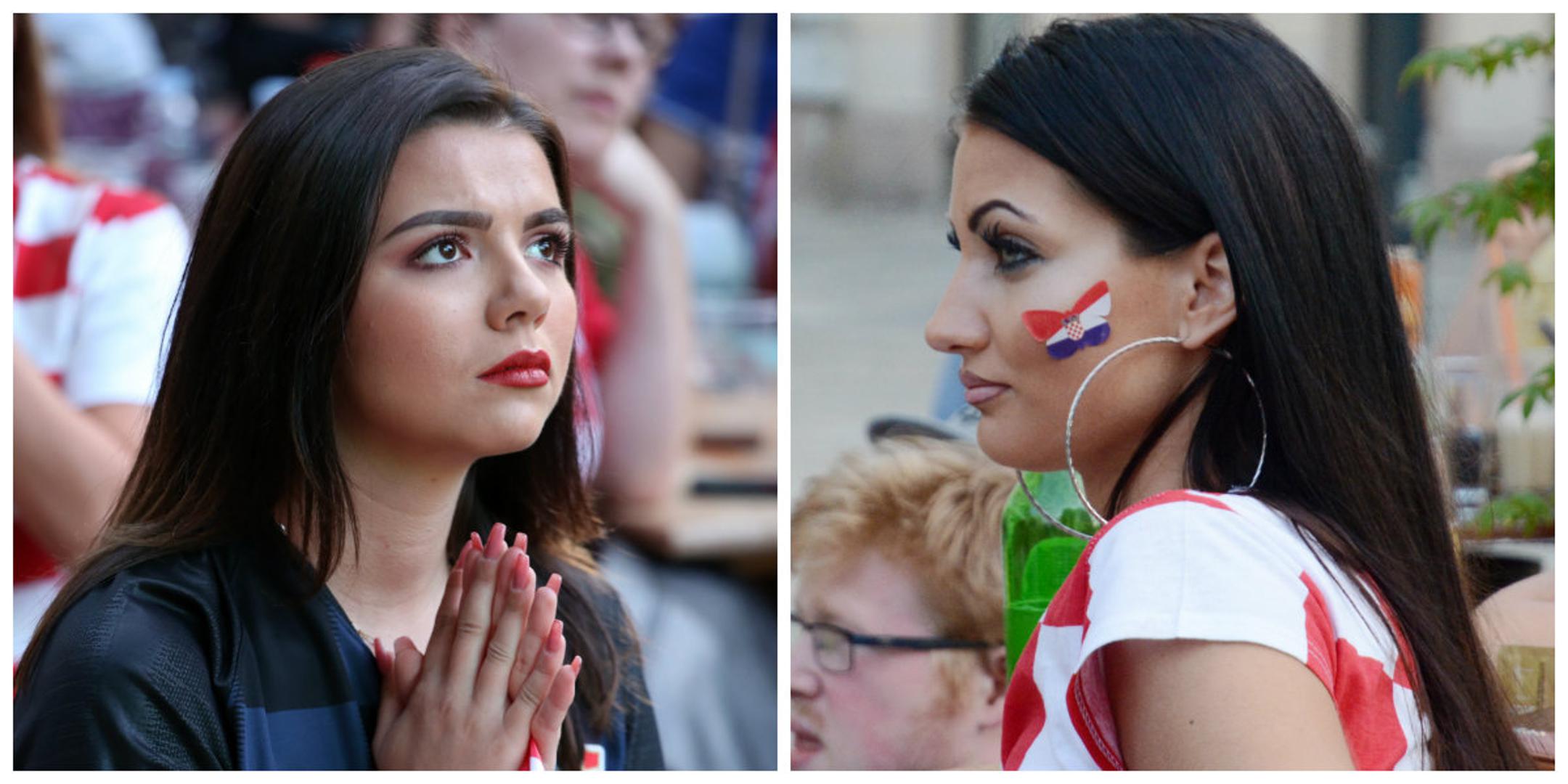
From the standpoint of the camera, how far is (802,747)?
7.22 ft

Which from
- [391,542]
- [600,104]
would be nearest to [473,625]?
[391,542]

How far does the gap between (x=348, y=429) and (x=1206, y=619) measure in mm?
806

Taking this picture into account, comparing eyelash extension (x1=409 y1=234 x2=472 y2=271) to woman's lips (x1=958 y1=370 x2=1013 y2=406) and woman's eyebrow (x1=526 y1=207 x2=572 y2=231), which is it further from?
woman's lips (x1=958 y1=370 x2=1013 y2=406)

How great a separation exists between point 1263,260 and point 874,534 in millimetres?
900

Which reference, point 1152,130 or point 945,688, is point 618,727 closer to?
point 945,688

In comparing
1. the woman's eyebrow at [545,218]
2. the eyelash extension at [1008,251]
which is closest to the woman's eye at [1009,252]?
the eyelash extension at [1008,251]

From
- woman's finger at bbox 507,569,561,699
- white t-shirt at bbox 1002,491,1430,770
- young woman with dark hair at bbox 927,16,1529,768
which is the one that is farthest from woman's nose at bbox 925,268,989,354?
woman's finger at bbox 507,569,561,699

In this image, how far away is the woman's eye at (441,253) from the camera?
56.1 inches

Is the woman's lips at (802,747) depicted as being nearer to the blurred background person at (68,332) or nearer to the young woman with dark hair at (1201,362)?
the young woman with dark hair at (1201,362)

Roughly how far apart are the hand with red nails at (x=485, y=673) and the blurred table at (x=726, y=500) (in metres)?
1.41

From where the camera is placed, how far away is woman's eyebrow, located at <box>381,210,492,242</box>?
1414mm

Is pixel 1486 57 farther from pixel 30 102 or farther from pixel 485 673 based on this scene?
pixel 30 102

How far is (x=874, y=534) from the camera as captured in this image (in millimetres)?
2191

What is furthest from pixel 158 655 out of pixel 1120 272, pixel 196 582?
pixel 1120 272
